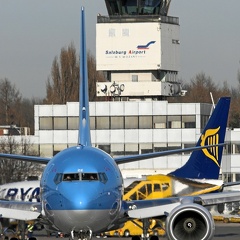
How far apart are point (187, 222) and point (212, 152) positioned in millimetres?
20007

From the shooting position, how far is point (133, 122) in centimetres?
11169

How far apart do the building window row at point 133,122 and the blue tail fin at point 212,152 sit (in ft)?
Result: 170

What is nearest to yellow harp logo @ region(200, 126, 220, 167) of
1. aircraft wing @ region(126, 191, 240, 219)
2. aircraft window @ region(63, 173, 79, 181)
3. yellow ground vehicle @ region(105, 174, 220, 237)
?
yellow ground vehicle @ region(105, 174, 220, 237)

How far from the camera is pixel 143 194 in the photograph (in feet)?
203

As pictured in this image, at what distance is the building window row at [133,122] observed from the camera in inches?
4387

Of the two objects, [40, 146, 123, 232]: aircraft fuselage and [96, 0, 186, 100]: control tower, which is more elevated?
[96, 0, 186, 100]: control tower

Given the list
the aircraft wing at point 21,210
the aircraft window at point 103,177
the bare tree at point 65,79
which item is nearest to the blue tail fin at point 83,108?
the aircraft wing at point 21,210

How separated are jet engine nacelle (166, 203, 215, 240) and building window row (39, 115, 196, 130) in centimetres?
7344

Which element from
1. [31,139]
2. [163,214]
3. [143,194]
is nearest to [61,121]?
[31,139]

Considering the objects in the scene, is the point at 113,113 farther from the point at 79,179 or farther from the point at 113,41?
the point at 79,179

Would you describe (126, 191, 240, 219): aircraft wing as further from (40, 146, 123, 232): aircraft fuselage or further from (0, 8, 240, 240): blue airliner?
(40, 146, 123, 232): aircraft fuselage

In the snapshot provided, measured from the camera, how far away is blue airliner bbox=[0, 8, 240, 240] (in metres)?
34.8

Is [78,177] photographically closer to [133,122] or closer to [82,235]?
[82,235]

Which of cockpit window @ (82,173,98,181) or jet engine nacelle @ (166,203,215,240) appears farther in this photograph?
jet engine nacelle @ (166,203,215,240)
